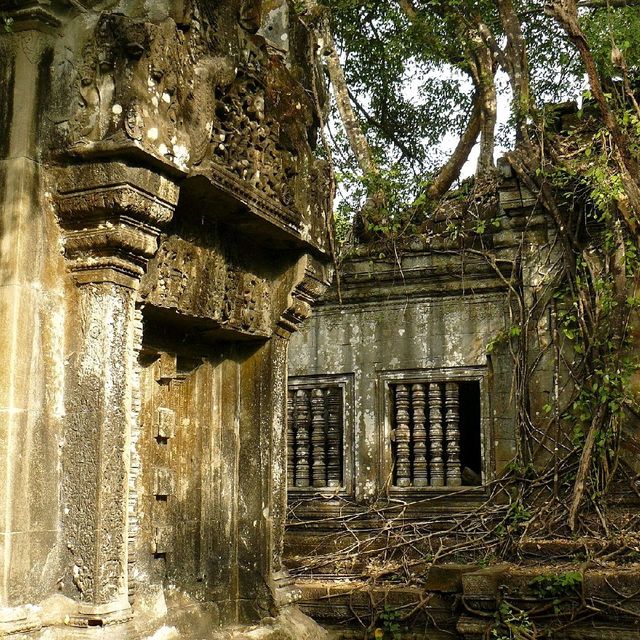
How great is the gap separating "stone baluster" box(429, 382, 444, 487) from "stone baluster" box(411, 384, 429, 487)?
6 centimetres

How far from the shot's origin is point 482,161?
9883 mm

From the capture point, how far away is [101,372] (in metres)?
3.90

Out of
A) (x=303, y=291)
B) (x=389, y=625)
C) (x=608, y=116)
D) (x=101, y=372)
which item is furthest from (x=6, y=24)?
(x=389, y=625)

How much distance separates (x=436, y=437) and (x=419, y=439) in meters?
0.15

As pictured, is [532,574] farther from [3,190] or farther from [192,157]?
[3,190]

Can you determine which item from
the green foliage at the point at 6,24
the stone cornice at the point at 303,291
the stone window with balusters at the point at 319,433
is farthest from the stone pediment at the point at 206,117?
the stone window with balusters at the point at 319,433

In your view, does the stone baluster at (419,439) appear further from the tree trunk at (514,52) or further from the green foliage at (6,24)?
the green foliage at (6,24)

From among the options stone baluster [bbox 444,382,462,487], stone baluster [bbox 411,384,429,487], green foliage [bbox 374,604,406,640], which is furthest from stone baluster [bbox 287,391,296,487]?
green foliage [bbox 374,604,406,640]

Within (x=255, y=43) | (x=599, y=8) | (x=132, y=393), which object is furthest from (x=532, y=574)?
(x=599, y=8)

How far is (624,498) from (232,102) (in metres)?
4.45

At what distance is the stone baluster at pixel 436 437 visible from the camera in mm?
8273

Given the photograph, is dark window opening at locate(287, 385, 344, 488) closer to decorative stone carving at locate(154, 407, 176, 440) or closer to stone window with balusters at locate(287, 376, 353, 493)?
stone window with balusters at locate(287, 376, 353, 493)

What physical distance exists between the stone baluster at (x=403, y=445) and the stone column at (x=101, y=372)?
466 centimetres

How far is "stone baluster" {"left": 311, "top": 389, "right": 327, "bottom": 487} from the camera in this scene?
8664 mm
